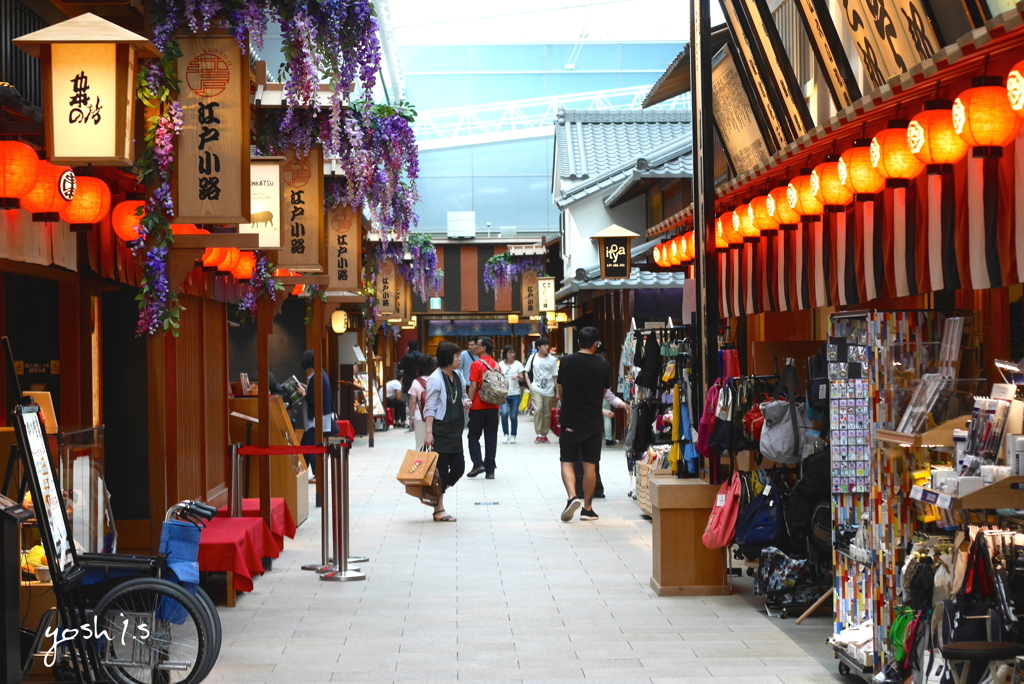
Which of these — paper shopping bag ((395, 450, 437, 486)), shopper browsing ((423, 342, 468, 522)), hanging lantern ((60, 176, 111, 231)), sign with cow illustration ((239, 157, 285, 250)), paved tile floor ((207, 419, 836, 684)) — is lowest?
paved tile floor ((207, 419, 836, 684))

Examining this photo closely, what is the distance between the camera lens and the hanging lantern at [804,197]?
25.7 ft

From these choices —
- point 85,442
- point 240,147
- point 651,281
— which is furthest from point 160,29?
point 651,281

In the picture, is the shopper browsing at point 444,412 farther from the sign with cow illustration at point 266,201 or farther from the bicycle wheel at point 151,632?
the bicycle wheel at point 151,632

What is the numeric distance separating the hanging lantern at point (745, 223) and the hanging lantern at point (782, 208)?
582 mm

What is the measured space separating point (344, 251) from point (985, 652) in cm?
1093

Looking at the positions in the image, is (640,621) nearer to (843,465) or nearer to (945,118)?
(843,465)

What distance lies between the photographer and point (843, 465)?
6246 millimetres

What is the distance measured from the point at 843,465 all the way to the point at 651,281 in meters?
13.9

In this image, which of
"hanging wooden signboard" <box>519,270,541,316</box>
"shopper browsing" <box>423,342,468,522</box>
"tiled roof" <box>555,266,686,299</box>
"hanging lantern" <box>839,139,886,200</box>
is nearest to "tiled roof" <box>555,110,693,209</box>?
"hanging wooden signboard" <box>519,270,541,316</box>

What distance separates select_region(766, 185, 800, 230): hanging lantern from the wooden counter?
7.37 feet

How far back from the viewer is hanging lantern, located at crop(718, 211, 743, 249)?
10219 mm

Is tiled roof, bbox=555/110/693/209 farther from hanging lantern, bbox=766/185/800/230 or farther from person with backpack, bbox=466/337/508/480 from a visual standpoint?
hanging lantern, bbox=766/185/800/230

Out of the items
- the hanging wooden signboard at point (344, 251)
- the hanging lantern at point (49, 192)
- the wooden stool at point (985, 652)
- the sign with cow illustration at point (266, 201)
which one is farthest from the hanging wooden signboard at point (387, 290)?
the wooden stool at point (985, 652)

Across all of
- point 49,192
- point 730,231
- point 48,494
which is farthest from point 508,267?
point 48,494
